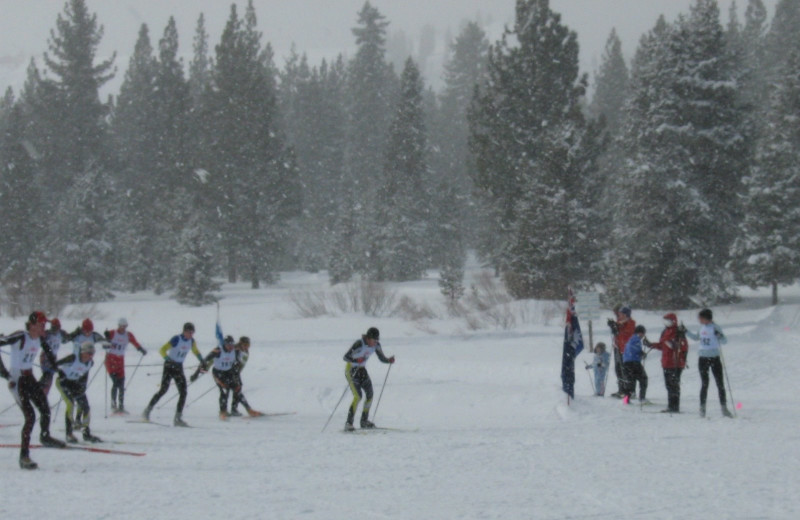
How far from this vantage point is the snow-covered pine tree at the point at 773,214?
29.5m

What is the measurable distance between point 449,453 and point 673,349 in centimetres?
534

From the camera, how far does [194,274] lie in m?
37.4

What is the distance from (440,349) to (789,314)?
521 inches

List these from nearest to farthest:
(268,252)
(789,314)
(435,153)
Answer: (789,314) < (268,252) < (435,153)

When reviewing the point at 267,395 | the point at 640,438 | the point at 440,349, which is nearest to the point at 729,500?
the point at 640,438

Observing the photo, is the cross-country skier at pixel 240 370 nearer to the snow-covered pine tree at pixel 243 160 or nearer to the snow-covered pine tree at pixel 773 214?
the snow-covered pine tree at pixel 773 214

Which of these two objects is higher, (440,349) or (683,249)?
(683,249)

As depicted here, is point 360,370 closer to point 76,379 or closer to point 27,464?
point 76,379

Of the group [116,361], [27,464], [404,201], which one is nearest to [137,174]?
[404,201]

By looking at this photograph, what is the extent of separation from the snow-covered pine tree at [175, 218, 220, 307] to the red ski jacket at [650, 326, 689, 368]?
2800 centimetres

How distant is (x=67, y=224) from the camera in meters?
43.2

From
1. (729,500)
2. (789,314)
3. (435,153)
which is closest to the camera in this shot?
(729,500)

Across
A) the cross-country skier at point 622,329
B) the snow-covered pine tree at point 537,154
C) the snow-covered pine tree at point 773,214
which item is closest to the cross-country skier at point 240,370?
the cross-country skier at point 622,329

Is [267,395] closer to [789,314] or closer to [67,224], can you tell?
[789,314]
